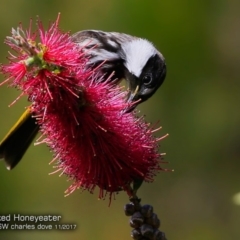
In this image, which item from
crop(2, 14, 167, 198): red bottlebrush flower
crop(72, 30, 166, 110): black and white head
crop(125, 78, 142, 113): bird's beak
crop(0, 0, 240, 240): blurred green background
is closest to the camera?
crop(2, 14, 167, 198): red bottlebrush flower

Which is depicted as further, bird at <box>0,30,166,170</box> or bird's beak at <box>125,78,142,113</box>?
bird at <box>0,30,166,170</box>

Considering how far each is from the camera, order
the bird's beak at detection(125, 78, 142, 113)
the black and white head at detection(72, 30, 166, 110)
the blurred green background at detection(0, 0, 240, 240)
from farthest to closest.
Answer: the blurred green background at detection(0, 0, 240, 240) < the black and white head at detection(72, 30, 166, 110) < the bird's beak at detection(125, 78, 142, 113)

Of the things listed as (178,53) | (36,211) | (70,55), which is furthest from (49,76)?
(178,53)

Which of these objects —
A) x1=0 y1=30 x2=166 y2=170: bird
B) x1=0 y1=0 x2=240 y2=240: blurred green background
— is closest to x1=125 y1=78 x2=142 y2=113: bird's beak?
x1=0 y1=30 x2=166 y2=170: bird

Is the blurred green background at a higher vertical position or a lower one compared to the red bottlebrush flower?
higher

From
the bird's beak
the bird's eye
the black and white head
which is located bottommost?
the bird's beak

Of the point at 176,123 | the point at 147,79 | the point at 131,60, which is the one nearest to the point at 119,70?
the point at 131,60

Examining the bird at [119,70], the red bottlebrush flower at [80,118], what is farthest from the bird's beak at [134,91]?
the red bottlebrush flower at [80,118]

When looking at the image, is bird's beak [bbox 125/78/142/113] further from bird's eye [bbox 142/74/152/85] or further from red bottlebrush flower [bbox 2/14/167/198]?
red bottlebrush flower [bbox 2/14/167/198]

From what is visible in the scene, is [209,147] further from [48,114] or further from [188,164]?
[48,114]
